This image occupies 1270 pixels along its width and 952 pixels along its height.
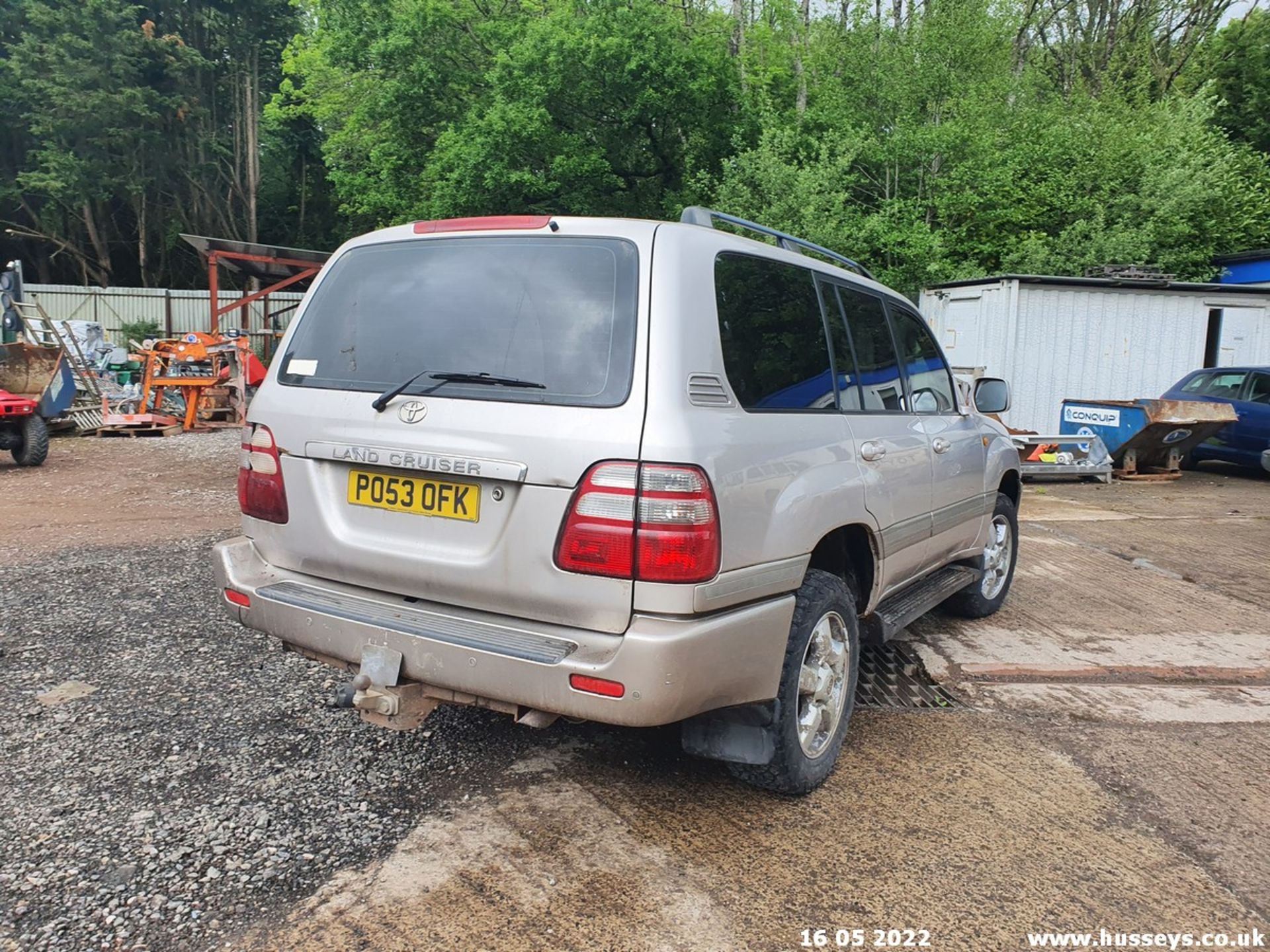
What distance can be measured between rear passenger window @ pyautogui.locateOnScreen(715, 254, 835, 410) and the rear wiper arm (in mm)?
948

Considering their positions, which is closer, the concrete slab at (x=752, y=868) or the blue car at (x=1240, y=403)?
the concrete slab at (x=752, y=868)

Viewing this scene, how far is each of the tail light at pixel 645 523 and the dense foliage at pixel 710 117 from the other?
15.3 m

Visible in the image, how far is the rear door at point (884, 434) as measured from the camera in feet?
11.1

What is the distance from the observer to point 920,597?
4.11 meters

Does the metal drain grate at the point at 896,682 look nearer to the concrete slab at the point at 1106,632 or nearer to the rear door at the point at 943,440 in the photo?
the concrete slab at the point at 1106,632

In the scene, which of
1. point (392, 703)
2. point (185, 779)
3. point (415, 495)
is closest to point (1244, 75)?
point (415, 495)

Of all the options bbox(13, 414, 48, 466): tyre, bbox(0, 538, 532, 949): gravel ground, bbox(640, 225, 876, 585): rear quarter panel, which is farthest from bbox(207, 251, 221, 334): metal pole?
bbox(640, 225, 876, 585): rear quarter panel

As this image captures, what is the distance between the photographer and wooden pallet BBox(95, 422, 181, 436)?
13.8 metres

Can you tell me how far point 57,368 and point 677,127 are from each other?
13.8 meters

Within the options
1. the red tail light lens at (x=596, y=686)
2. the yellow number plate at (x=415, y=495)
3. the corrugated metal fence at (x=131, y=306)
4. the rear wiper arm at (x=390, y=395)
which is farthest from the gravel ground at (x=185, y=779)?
the corrugated metal fence at (x=131, y=306)

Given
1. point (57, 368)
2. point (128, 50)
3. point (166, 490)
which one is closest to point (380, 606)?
point (166, 490)

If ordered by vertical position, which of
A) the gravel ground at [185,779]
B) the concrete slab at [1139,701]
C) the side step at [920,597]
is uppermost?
the side step at [920,597]

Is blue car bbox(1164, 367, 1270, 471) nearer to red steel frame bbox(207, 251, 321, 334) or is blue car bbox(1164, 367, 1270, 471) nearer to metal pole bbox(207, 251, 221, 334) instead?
red steel frame bbox(207, 251, 321, 334)

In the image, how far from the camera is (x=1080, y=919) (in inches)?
99.0
